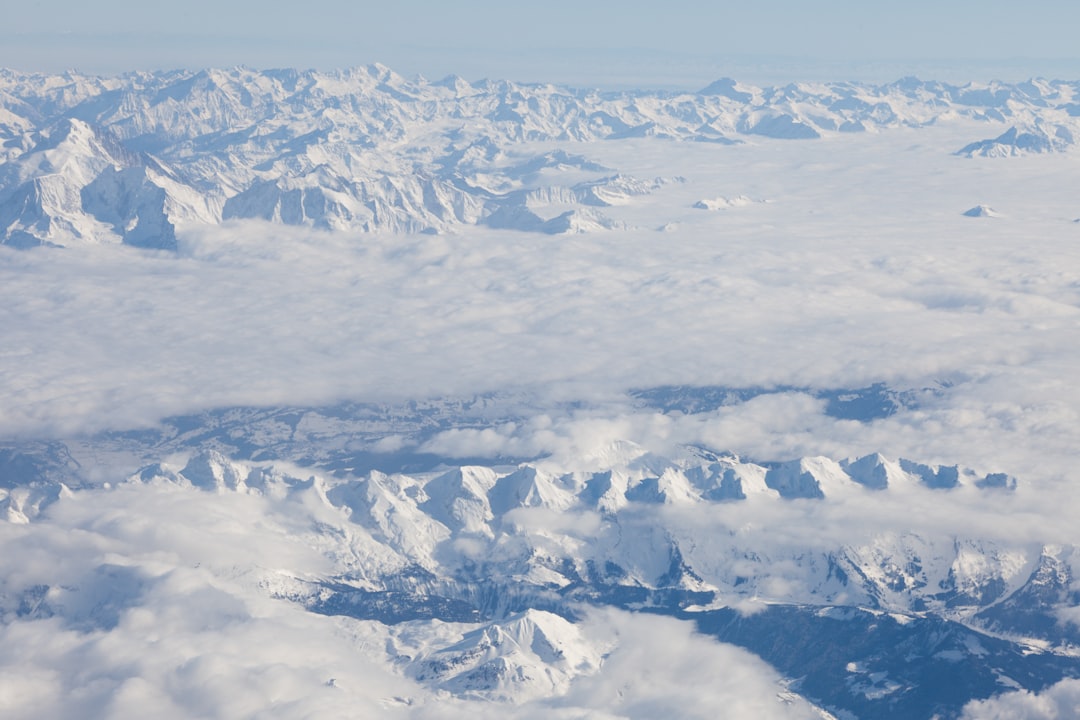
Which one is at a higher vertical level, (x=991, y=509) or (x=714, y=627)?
(x=991, y=509)

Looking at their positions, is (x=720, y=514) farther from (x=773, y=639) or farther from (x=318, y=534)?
(x=318, y=534)

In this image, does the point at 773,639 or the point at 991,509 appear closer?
the point at 773,639

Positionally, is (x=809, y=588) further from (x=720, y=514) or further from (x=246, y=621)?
(x=246, y=621)

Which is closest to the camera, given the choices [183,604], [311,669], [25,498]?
[311,669]

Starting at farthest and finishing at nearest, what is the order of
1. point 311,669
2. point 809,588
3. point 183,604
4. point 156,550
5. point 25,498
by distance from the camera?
point 25,498 < point 809,588 < point 156,550 < point 183,604 < point 311,669

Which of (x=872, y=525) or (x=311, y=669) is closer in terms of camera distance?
(x=311, y=669)

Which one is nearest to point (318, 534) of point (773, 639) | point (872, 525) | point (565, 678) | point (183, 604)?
point (183, 604)

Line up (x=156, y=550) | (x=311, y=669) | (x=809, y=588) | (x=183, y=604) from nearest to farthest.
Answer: (x=311, y=669), (x=183, y=604), (x=156, y=550), (x=809, y=588)

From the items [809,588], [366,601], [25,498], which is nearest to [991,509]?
[809,588]
